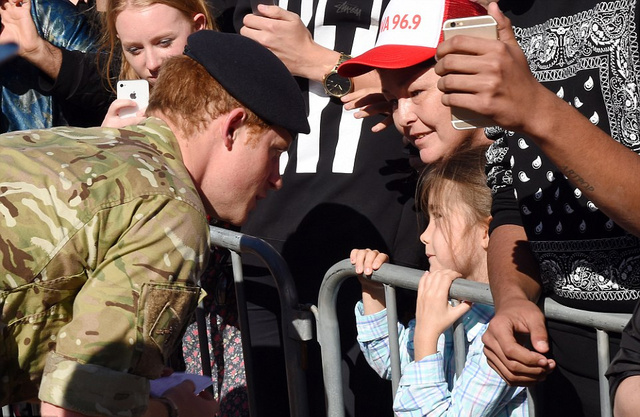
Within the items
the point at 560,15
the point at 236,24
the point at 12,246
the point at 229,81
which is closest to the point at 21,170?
the point at 12,246

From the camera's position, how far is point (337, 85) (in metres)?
3.41

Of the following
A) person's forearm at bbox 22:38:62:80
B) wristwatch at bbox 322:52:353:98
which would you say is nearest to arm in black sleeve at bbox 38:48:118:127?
person's forearm at bbox 22:38:62:80

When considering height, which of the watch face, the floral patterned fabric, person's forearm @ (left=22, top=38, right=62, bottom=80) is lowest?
the floral patterned fabric

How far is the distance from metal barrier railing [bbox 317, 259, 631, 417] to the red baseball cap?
696 millimetres

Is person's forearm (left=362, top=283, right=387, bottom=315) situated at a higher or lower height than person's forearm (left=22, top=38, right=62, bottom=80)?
lower

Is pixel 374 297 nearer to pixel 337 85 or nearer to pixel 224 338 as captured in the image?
pixel 337 85

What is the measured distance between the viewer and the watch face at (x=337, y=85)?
3406mm

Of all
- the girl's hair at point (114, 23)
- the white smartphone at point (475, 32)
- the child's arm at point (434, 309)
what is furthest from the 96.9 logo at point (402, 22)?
the white smartphone at point (475, 32)

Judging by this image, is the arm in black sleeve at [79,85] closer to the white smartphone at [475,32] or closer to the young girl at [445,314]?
the young girl at [445,314]

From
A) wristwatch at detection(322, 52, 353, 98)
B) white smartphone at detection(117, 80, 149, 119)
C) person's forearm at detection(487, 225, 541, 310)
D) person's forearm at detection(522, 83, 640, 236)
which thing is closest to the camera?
person's forearm at detection(522, 83, 640, 236)

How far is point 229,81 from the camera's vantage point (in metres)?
2.56

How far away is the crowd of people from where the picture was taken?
2039 millimetres

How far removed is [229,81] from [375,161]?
101 cm

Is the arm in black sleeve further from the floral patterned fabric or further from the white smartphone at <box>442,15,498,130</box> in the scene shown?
the white smartphone at <box>442,15,498,130</box>
